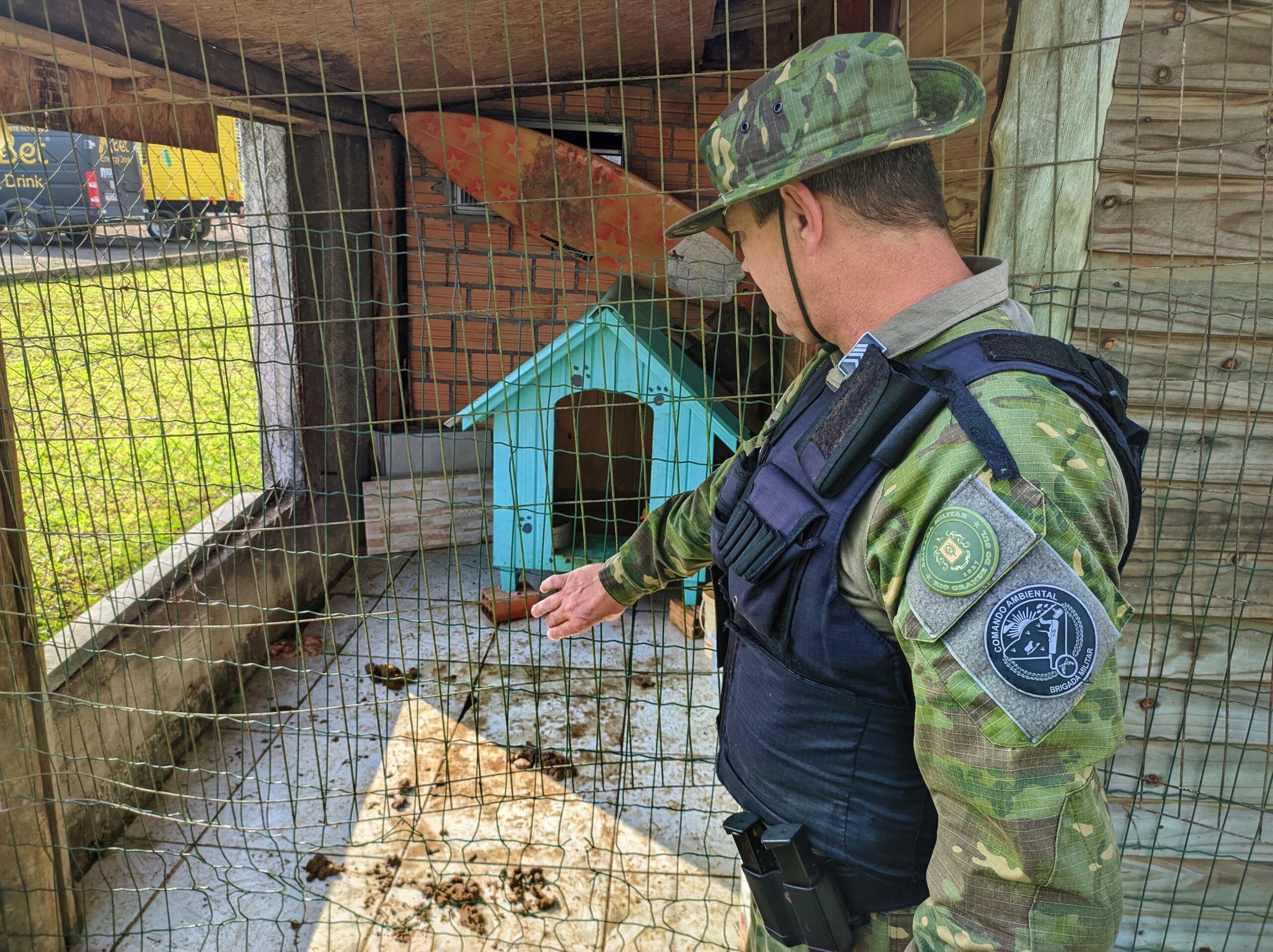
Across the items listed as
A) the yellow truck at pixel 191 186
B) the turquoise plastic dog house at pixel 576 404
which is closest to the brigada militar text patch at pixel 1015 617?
the yellow truck at pixel 191 186

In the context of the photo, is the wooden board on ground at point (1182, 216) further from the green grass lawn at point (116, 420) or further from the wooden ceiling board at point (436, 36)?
the green grass lawn at point (116, 420)

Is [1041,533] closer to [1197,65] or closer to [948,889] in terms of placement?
[948,889]

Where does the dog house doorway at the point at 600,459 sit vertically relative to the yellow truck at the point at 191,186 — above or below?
below

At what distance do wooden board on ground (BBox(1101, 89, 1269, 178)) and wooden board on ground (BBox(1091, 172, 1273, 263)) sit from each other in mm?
26

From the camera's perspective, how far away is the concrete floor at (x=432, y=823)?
246 cm

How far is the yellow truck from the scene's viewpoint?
227cm

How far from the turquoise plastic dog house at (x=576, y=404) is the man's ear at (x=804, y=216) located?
1893 millimetres

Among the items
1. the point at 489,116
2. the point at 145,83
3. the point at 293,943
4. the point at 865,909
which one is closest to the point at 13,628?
the point at 293,943

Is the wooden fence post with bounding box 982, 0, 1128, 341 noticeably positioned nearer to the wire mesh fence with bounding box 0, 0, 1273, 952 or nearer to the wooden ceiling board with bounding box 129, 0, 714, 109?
the wire mesh fence with bounding box 0, 0, 1273, 952

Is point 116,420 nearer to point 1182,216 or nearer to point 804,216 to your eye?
point 804,216

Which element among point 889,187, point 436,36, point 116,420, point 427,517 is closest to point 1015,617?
point 889,187

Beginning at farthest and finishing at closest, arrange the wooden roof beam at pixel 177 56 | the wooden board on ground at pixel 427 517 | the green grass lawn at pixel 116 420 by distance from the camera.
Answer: the wooden board on ground at pixel 427 517 → the green grass lawn at pixel 116 420 → the wooden roof beam at pixel 177 56

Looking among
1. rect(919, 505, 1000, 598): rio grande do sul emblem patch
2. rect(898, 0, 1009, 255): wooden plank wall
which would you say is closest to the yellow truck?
rect(898, 0, 1009, 255): wooden plank wall

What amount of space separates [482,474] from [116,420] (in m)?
1.04
